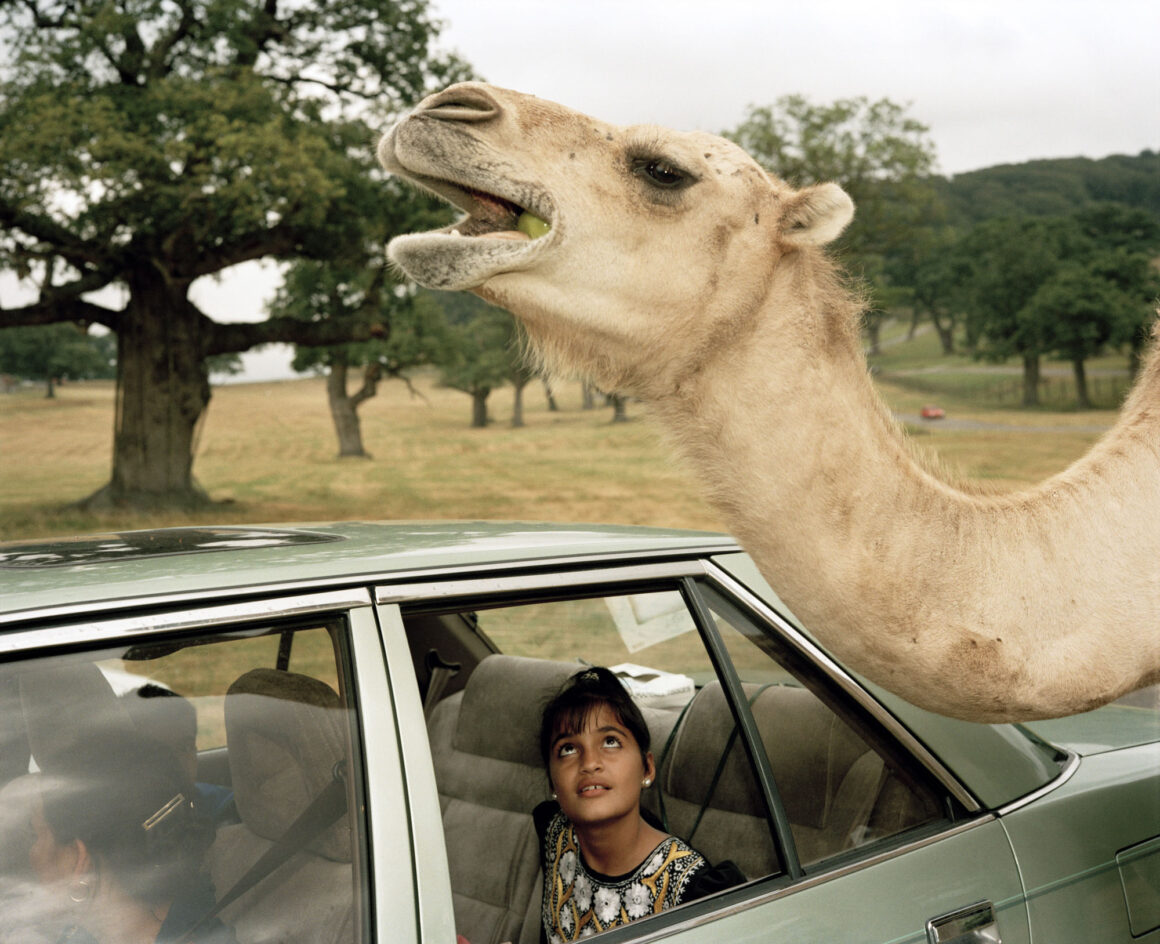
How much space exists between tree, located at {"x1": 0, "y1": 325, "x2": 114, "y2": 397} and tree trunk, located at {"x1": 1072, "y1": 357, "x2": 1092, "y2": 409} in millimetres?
37982

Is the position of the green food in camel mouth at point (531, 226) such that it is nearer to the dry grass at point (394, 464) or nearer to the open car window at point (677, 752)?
the open car window at point (677, 752)

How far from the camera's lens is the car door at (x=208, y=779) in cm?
156

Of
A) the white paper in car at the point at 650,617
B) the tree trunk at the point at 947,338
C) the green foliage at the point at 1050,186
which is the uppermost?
the green foliage at the point at 1050,186

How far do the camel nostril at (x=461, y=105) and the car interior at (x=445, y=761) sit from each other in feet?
3.21

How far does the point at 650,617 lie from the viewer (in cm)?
260

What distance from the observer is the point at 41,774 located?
1617mm

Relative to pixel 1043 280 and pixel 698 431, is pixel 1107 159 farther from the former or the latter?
pixel 698 431

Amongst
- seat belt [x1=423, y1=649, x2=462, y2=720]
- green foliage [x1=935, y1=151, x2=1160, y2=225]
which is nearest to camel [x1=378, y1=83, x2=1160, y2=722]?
seat belt [x1=423, y1=649, x2=462, y2=720]

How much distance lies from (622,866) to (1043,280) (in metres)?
49.7

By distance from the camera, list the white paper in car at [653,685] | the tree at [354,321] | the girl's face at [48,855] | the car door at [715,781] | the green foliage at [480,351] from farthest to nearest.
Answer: the green foliage at [480,351]
the tree at [354,321]
the white paper in car at [653,685]
the car door at [715,781]
the girl's face at [48,855]

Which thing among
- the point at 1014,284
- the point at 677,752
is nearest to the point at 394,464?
the point at 1014,284

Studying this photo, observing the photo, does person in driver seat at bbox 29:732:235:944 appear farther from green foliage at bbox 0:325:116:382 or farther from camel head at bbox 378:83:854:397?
green foliage at bbox 0:325:116:382

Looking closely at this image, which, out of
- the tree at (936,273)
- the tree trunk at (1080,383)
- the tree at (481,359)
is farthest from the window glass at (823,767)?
the tree at (936,273)

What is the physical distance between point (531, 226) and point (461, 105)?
28cm
